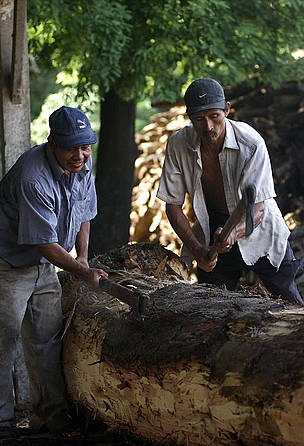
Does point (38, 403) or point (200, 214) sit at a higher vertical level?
point (200, 214)

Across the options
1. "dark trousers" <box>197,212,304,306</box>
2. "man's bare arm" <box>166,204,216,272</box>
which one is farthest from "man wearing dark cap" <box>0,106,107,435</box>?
"dark trousers" <box>197,212,304,306</box>

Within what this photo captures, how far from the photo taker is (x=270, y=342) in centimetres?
325

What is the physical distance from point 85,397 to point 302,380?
1723 millimetres

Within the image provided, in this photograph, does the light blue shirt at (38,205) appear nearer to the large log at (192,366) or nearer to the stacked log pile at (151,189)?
the large log at (192,366)

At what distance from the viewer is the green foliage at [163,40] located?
7129mm

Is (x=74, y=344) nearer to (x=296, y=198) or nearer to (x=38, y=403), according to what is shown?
(x=38, y=403)

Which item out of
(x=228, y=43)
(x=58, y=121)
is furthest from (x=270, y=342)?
(x=228, y=43)

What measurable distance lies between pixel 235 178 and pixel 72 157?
1.27m

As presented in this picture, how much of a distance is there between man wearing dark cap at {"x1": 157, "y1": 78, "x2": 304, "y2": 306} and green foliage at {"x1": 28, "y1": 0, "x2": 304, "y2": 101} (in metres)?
2.54

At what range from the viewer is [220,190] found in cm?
502

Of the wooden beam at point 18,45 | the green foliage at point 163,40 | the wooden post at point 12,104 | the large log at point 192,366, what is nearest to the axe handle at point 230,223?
the large log at point 192,366

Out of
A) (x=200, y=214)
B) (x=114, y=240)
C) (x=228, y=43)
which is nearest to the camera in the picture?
(x=200, y=214)

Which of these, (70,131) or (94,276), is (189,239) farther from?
(70,131)

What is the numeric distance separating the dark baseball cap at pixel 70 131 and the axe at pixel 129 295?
793mm
